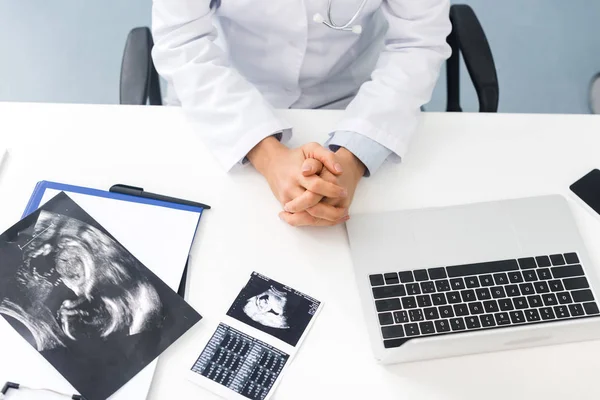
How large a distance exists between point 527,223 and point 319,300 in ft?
1.06

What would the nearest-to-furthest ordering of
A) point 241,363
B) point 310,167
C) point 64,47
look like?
1. point 241,363
2. point 310,167
3. point 64,47

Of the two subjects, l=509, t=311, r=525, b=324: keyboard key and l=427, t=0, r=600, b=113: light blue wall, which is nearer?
l=509, t=311, r=525, b=324: keyboard key

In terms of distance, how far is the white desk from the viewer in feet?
2.17

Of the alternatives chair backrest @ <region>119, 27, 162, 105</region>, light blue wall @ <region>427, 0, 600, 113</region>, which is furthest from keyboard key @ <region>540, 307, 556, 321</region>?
light blue wall @ <region>427, 0, 600, 113</region>

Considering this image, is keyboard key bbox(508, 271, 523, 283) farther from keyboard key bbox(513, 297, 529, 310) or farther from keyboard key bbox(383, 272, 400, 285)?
keyboard key bbox(383, 272, 400, 285)

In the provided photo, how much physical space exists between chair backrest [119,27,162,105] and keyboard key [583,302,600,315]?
0.74 metres

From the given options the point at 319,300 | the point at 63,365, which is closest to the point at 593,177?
the point at 319,300

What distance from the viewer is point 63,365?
638 millimetres

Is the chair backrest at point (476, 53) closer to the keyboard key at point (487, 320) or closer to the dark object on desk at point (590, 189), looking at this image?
the dark object on desk at point (590, 189)

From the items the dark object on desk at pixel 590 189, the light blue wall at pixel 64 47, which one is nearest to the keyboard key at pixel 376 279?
the dark object on desk at pixel 590 189

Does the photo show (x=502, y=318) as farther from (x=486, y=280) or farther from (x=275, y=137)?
(x=275, y=137)

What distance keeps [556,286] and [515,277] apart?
54 mm

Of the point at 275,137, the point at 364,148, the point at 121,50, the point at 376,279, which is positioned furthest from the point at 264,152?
the point at 121,50

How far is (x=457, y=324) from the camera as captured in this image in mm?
688
